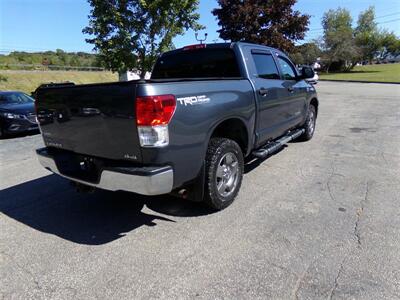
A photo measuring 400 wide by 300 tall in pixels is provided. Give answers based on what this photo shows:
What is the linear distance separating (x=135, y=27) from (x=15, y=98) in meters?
5.41

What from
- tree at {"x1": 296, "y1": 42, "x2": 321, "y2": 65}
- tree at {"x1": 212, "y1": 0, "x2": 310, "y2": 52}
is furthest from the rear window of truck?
tree at {"x1": 296, "y1": 42, "x2": 321, "y2": 65}

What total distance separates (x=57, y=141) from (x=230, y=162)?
2033 millimetres

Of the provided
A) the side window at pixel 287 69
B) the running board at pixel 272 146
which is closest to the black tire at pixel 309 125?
the running board at pixel 272 146

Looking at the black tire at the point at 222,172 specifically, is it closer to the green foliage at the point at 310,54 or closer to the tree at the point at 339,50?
the green foliage at the point at 310,54

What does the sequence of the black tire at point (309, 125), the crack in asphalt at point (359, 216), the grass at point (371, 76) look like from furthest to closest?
the grass at point (371, 76)
the black tire at point (309, 125)
the crack in asphalt at point (359, 216)

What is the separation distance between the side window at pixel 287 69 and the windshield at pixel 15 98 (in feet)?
28.0

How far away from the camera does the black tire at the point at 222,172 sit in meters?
3.62

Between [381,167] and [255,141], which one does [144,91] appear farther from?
[381,167]

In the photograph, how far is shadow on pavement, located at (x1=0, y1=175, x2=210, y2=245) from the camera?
361 cm

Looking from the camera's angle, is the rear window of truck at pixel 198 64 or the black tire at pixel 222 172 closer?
the black tire at pixel 222 172

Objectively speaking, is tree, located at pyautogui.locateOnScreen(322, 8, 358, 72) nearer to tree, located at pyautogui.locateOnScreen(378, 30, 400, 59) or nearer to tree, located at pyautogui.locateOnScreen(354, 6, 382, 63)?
tree, located at pyautogui.locateOnScreen(354, 6, 382, 63)

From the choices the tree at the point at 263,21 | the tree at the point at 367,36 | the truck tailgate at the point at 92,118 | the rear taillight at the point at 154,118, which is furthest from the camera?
the tree at the point at 367,36

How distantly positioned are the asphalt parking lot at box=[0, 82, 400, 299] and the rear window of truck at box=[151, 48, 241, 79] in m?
1.65

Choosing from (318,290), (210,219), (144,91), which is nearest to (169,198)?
(210,219)
